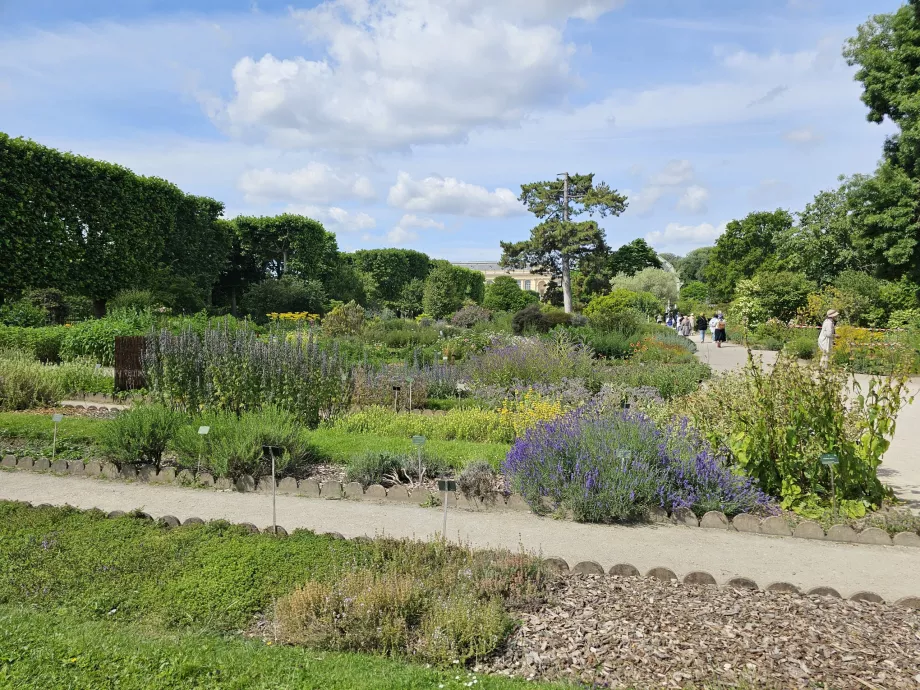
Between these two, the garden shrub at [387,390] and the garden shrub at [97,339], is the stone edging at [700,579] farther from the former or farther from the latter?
the garden shrub at [97,339]

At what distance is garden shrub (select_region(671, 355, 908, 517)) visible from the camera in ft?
16.7

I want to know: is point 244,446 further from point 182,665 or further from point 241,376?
point 182,665

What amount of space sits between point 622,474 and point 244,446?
3146mm

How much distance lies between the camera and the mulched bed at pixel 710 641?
2.74 m

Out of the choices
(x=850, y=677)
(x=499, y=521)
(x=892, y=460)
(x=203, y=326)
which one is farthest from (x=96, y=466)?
(x=892, y=460)

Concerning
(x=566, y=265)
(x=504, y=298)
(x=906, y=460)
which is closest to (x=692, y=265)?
(x=504, y=298)

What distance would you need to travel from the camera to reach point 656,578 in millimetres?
3693

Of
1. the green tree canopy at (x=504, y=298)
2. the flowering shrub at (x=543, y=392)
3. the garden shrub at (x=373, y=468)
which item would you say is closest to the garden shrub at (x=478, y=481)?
the garden shrub at (x=373, y=468)

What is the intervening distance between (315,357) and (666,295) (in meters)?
43.0

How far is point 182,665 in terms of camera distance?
9.12 ft

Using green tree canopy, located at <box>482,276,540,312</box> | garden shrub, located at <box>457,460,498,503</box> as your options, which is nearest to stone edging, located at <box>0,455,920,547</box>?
garden shrub, located at <box>457,460,498,503</box>

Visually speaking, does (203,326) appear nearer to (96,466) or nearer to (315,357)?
(315,357)

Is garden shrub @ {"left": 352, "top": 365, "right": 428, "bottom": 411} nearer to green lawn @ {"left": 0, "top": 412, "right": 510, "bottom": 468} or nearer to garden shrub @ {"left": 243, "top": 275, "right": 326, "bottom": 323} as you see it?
green lawn @ {"left": 0, "top": 412, "right": 510, "bottom": 468}

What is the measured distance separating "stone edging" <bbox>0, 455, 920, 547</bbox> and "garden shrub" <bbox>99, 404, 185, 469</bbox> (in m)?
0.14
